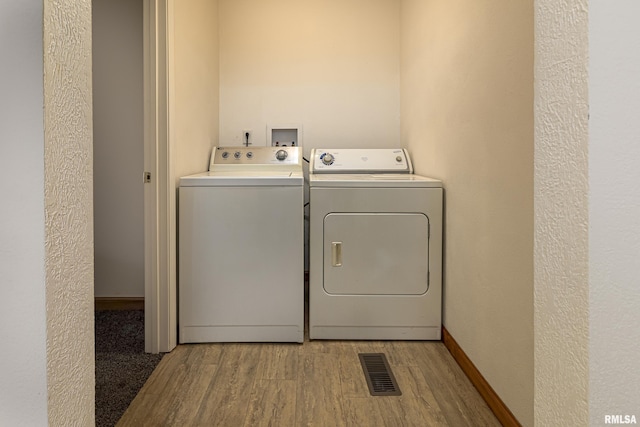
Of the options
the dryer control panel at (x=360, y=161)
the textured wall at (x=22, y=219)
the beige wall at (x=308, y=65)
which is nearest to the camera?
the textured wall at (x=22, y=219)

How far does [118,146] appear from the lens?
2770mm

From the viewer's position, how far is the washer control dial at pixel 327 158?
2.88 metres

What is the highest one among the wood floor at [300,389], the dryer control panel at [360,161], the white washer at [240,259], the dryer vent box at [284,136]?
the dryer vent box at [284,136]

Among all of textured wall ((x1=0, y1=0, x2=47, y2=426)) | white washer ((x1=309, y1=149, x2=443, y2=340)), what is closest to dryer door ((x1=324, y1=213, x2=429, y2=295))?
white washer ((x1=309, y1=149, x2=443, y2=340))

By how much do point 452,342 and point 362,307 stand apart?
476 millimetres

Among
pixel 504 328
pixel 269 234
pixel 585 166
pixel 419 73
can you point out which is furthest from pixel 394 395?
pixel 419 73

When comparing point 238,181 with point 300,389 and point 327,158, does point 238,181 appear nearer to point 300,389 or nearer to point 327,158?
point 327,158

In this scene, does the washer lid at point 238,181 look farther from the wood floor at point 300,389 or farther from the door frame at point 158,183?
the wood floor at point 300,389

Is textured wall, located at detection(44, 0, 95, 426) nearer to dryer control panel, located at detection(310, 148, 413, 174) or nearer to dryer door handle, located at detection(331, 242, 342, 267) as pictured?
dryer door handle, located at detection(331, 242, 342, 267)

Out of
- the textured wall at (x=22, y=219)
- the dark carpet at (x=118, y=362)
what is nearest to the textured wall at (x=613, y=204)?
the textured wall at (x=22, y=219)

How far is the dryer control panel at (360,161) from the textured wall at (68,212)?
201 centimetres

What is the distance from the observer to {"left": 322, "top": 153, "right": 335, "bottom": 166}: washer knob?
2877 millimetres

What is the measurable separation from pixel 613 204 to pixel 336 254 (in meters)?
1.75

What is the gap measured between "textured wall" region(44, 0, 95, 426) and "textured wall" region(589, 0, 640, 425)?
84 centimetres
